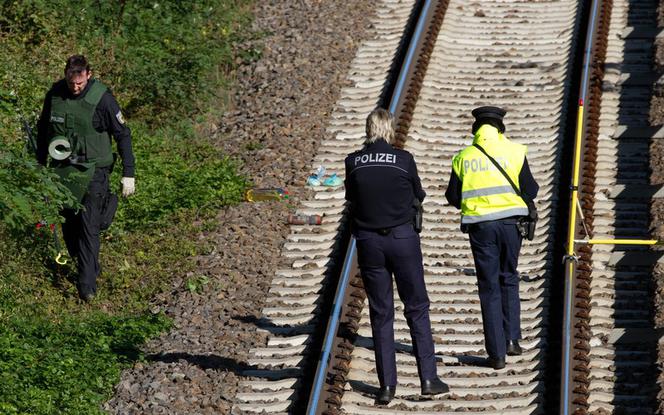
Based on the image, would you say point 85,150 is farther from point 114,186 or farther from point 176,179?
point 176,179

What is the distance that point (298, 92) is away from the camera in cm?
1313

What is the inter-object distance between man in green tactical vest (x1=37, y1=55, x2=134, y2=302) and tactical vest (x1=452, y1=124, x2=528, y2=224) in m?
2.72

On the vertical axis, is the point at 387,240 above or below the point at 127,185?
below

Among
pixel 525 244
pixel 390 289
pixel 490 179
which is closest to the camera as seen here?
pixel 390 289

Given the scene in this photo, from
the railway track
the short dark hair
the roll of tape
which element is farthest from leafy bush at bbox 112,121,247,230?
the short dark hair

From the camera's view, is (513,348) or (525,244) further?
(525,244)

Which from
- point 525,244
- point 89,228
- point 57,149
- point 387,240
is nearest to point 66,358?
point 89,228

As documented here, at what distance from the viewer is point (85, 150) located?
9812 millimetres

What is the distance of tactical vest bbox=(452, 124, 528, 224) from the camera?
8414 millimetres

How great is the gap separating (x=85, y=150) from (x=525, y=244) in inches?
139

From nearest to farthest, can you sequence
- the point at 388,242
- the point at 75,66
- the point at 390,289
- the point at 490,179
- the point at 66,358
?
1. the point at 388,242
2. the point at 390,289
3. the point at 490,179
4. the point at 66,358
5. the point at 75,66

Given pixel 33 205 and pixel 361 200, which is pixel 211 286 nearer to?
pixel 33 205

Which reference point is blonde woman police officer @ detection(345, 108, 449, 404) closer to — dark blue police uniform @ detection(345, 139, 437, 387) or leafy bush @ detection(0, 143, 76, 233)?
dark blue police uniform @ detection(345, 139, 437, 387)

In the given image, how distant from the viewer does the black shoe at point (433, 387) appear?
822 centimetres
